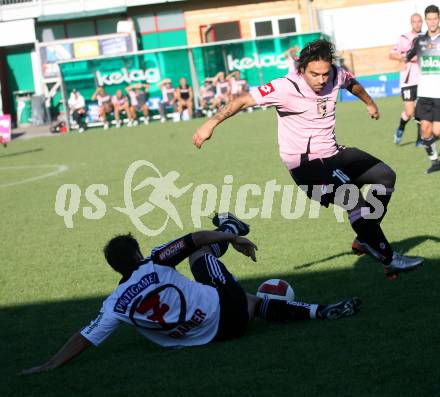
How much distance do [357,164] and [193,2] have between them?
34.2 m

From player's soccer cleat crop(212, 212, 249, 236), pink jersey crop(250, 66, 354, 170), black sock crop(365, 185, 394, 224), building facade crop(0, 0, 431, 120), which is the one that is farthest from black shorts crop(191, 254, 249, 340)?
building facade crop(0, 0, 431, 120)

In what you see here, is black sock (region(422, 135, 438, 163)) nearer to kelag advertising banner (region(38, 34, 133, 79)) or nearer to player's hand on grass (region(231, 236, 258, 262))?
player's hand on grass (region(231, 236, 258, 262))

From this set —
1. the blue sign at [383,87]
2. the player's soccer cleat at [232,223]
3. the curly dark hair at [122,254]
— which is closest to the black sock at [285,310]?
the player's soccer cleat at [232,223]

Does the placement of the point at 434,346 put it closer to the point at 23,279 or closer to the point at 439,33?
the point at 23,279

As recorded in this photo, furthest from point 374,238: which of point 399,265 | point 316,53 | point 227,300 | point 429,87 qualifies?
point 429,87

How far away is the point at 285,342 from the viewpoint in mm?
5617

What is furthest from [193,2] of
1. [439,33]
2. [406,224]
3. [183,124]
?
[406,224]

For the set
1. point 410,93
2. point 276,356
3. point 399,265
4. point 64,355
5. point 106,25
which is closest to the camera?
point 276,356

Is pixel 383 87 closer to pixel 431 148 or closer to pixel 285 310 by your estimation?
pixel 431 148

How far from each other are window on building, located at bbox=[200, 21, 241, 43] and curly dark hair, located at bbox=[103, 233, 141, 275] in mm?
35236

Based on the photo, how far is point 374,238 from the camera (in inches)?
275

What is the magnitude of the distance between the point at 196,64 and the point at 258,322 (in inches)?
1129

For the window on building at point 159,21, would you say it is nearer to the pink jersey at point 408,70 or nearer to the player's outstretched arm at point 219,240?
the pink jersey at point 408,70

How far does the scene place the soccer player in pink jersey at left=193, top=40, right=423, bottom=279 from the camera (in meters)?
6.92
